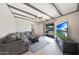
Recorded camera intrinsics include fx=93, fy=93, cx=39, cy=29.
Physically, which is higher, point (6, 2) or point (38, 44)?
point (6, 2)

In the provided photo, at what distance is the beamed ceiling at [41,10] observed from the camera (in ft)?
5.05

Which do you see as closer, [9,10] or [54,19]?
[9,10]

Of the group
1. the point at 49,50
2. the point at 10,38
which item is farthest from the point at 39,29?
the point at 10,38

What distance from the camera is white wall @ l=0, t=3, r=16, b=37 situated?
153 centimetres

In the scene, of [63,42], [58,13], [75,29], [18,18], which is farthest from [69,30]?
[18,18]

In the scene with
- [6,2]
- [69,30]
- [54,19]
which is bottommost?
[69,30]

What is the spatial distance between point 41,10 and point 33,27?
34 centimetres

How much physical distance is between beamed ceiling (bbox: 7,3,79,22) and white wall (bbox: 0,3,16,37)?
80 millimetres

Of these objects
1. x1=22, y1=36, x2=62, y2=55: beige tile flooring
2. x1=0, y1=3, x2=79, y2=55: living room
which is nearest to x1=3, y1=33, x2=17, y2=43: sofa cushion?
x1=0, y1=3, x2=79, y2=55: living room

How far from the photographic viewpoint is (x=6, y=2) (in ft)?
4.99

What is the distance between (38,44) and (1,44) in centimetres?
62

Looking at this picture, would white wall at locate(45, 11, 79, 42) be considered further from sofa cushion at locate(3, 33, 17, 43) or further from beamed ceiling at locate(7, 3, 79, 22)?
sofa cushion at locate(3, 33, 17, 43)

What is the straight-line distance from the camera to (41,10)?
63.5 inches

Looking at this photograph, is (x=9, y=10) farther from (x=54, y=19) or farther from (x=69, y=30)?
(x=69, y=30)
